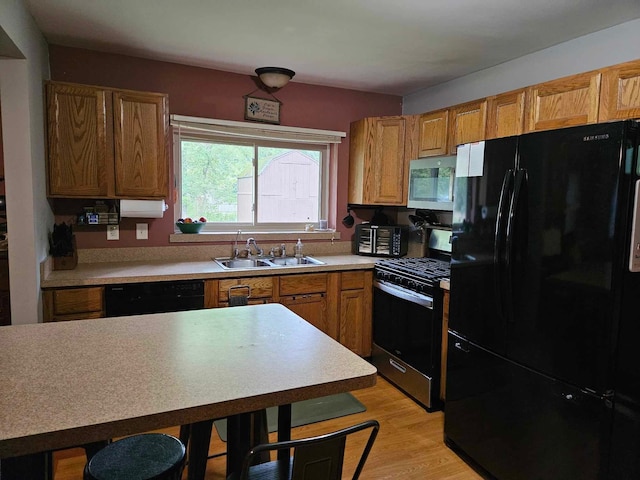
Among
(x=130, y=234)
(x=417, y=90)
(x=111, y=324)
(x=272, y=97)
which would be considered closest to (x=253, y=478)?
(x=111, y=324)

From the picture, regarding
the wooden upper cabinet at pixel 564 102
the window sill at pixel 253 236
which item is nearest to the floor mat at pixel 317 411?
the window sill at pixel 253 236

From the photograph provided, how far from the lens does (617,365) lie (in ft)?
5.35

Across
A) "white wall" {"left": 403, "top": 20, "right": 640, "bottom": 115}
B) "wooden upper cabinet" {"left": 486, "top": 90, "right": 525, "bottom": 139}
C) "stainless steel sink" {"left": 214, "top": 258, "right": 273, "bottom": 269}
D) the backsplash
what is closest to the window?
the backsplash

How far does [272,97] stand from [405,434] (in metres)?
2.79

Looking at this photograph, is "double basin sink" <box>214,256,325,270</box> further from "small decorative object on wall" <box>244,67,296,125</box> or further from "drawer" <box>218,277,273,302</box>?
"small decorative object on wall" <box>244,67,296,125</box>

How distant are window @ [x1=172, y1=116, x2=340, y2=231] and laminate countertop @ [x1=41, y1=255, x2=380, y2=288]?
53 centimetres

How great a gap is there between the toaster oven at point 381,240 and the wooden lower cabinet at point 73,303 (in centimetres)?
215

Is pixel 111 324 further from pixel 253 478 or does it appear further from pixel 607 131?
pixel 607 131

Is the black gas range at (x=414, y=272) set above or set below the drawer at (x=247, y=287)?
above

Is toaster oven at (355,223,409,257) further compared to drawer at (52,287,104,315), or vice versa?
toaster oven at (355,223,409,257)

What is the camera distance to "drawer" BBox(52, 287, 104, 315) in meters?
2.56

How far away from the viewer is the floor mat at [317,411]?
2.63 meters

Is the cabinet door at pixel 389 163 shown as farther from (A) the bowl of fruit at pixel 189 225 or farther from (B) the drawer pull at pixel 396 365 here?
(A) the bowl of fruit at pixel 189 225

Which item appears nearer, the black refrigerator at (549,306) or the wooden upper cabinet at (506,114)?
the black refrigerator at (549,306)
